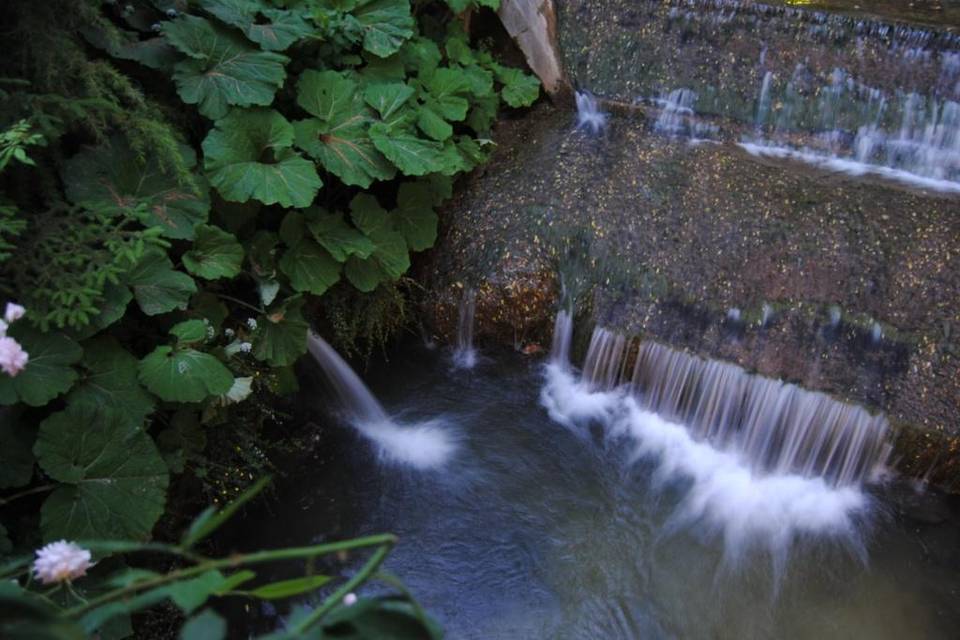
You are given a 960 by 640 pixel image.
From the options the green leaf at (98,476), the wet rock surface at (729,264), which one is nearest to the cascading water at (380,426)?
the wet rock surface at (729,264)

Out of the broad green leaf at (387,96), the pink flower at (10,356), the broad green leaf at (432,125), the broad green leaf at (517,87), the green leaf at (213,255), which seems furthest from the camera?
the broad green leaf at (517,87)

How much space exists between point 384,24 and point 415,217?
1055 mm

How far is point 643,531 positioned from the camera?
3.65 m

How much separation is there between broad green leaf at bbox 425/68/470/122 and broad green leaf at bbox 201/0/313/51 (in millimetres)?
808

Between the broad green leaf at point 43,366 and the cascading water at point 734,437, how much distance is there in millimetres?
2497

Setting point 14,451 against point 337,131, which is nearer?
point 14,451

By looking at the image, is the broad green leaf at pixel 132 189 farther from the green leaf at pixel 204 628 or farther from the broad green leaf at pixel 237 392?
the green leaf at pixel 204 628

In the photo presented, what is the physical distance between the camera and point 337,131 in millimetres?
3732

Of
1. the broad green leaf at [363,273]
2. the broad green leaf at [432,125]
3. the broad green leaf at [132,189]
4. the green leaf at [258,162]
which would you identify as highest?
the broad green leaf at [432,125]

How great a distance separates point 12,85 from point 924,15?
5.31m

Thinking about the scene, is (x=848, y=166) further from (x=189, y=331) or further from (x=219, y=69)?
(x=189, y=331)

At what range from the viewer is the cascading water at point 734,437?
367 centimetres

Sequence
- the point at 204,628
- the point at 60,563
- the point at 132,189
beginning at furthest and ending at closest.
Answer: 1. the point at 132,189
2. the point at 60,563
3. the point at 204,628

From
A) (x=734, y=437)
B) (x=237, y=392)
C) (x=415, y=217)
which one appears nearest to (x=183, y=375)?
(x=237, y=392)
